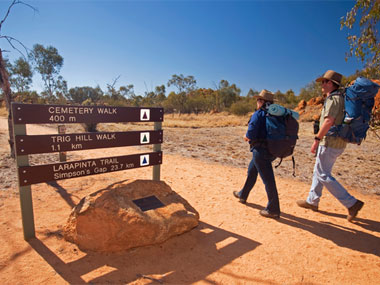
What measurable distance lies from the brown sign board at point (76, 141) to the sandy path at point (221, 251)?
1.06m

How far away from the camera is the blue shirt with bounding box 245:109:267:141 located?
321 centimetres

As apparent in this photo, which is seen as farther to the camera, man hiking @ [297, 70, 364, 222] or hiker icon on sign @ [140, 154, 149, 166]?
hiker icon on sign @ [140, 154, 149, 166]

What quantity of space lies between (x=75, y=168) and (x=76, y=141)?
0.33m

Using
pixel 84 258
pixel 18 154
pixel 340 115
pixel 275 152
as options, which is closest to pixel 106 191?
pixel 84 258

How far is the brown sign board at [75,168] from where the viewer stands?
257 centimetres

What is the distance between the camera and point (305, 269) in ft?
7.79

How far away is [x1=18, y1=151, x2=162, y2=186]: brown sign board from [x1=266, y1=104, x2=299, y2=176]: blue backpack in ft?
5.76

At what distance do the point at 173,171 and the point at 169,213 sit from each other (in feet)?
9.95

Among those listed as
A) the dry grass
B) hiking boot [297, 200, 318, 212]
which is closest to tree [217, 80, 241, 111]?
the dry grass

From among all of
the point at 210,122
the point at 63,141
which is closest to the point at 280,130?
the point at 63,141

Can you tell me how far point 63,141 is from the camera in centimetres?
274

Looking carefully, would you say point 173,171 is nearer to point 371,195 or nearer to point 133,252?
point 133,252

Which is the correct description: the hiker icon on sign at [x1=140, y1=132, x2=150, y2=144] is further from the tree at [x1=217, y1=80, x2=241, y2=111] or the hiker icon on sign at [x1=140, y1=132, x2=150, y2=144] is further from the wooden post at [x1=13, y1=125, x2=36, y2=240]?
the tree at [x1=217, y1=80, x2=241, y2=111]

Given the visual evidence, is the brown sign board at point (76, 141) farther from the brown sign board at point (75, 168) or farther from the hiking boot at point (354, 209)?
the hiking boot at point (354, 209)
